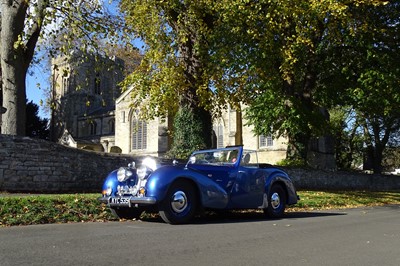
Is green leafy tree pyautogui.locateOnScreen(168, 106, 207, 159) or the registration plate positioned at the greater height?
green leafy tree pyautogui.locateOnScreen(168, 106, 207, 159)

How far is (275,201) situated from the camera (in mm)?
10367

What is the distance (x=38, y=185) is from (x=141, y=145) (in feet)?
123

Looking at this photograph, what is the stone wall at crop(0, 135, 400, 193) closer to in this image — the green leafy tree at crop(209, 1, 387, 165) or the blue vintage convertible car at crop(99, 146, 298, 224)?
the green leafy tree at crop(209, 1, 387, 165)

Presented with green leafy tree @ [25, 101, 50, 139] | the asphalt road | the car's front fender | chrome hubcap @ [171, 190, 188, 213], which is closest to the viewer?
the asphalt road

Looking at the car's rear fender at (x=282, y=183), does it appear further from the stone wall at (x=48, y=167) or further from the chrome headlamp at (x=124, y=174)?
the stone wall at (x=48, y=167)

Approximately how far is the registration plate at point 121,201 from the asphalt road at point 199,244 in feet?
1.32

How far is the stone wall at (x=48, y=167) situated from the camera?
46.6ft

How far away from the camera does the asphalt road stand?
5113mm

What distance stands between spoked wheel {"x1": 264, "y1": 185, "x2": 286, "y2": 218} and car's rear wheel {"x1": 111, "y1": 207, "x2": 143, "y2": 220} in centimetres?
304

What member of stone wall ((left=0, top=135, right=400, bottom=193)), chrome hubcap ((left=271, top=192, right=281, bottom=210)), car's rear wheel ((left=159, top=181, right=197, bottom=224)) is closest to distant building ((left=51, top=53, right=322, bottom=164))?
stone wall ((left=0, top=135, right=400, bottom=193))

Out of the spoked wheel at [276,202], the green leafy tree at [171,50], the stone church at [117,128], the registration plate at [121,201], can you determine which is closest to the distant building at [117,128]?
the stone church at [117,128]

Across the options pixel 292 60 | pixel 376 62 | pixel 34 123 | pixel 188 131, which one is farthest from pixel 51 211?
pixel 34 123

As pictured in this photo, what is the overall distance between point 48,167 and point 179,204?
26.9ft

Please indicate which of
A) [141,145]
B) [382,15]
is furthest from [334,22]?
[141,145]
